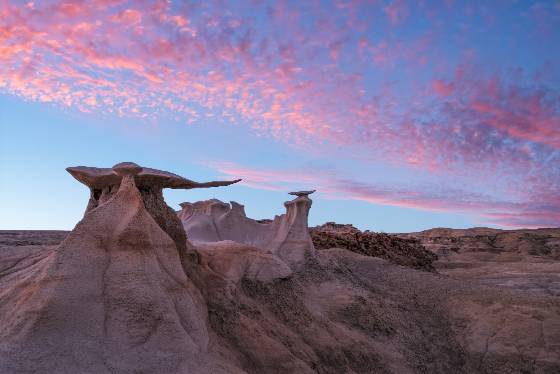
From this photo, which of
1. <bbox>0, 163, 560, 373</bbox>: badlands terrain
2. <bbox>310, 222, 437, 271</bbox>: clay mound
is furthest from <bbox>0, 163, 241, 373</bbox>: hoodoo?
<bbox>310, 222, 437, 271</bbox>: clay mound

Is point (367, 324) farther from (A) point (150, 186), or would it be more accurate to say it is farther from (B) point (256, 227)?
(B) point (256, 227)

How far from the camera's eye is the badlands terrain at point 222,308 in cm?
456

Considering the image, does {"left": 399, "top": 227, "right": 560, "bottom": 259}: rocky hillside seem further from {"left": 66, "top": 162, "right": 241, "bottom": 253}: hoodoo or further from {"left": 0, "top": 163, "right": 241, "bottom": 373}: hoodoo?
{"left": 0, "top": 163, "right": 241, "bottom": 373}: hoodoo

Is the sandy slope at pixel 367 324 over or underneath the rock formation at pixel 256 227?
underneath

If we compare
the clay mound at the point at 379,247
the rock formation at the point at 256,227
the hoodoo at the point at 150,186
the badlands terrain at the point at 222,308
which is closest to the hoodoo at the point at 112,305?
the badlands terrain at the point at 222,308

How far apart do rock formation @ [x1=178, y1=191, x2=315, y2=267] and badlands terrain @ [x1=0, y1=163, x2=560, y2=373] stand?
0.28 feet

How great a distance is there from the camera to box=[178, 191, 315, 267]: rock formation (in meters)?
12.2

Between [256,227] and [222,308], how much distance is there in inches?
425

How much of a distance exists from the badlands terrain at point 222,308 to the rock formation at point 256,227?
9 centimetres

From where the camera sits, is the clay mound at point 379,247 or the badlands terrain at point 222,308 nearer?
the badlands terrain at point 222,308

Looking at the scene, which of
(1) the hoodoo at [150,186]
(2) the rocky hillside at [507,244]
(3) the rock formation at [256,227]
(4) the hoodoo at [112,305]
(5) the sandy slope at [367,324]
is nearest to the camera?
(4) the hoodoo at [112,305]

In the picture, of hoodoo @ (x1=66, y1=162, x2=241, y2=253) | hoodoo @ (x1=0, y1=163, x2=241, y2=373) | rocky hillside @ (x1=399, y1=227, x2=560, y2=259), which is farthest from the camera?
rocky hillside @ (x1=399, y1=227, x2=560, y2=259)

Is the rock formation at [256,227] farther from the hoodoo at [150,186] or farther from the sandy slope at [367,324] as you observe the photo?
the hoodoo at [150,186]

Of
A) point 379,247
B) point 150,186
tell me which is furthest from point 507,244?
point 150,186
